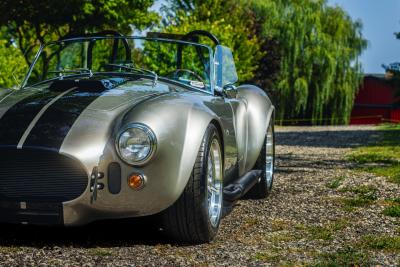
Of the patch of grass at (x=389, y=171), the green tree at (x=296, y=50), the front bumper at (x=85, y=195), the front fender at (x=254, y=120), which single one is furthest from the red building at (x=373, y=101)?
the front bumper at (x=85, y=195)

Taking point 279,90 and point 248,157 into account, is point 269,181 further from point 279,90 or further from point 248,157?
point 279,90

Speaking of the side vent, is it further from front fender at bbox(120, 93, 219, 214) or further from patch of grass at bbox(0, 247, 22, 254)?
patch of grass at bbox(0, 247, 22, 254)

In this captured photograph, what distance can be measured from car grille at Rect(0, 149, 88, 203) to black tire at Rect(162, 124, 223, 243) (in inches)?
25.3

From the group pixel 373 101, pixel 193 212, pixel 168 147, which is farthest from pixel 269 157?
pixel 373 101

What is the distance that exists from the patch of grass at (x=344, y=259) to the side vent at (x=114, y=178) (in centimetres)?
130

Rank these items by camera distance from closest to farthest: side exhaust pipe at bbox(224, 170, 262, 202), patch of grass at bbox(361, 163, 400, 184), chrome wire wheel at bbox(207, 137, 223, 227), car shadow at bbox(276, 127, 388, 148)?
chrome wire wheel at bbox(207, 137, 223, 227)
side exhaust pipe at bbox(224, 170, 262, 202)
patch of grass at bbox(361, 163, 400, 184)
car shadow at bbox(276, 127, 388, 148)

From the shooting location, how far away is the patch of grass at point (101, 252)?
4812 mm

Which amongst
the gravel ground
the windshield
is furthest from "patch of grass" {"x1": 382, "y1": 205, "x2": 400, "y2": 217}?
the windshield

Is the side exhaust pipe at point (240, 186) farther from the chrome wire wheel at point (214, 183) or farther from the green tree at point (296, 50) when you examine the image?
the green tree at point (296, 50)

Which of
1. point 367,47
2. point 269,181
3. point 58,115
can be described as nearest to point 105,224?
point 58,115

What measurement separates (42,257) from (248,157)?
2.97 m

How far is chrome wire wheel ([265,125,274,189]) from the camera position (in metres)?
8.37

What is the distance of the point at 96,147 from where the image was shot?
16.1 feet

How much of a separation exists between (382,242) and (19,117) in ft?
8.60
